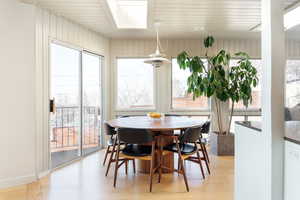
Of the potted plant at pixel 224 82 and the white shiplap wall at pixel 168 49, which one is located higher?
the white shiplap wall at pixel 168 49

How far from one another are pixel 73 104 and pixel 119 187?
6.25 feet

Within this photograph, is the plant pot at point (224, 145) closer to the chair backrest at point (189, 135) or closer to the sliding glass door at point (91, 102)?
the chair backrest at point (189, 135)

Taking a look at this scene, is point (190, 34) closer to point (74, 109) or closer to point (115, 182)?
point (74, 109)

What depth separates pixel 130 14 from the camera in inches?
164

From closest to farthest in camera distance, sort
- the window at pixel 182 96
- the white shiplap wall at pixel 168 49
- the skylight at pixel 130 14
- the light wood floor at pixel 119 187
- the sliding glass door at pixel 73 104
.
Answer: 1. the light wood floor at pixel 119 187
2. the skylight at pixel 130 14
3. the sliding glass door at pixel 73 104
4. the white shiplap wall at pixel 168 49
5. the window at pixel 182 96

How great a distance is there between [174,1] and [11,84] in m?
2.48

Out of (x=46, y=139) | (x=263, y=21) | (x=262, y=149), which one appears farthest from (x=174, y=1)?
(x=46, y=139)

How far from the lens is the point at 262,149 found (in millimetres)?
1638

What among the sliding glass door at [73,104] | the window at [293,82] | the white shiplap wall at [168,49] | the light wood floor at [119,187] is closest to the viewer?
the light wood floor at [119,187]

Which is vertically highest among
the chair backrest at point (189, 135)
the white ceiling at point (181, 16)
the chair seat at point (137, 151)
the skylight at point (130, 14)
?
the skylight at point (130, 14)

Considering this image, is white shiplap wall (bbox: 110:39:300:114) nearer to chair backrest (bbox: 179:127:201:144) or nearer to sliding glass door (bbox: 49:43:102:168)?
sliding glass door (bbox: 49:43:102:168)

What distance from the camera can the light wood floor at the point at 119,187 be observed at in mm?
2590

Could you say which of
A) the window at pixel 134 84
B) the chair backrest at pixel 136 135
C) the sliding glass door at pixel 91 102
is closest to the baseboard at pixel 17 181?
the sliding glass door at pixel 91 102

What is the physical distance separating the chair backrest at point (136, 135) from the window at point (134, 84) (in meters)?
2.52
